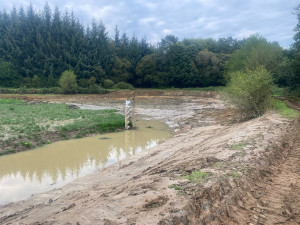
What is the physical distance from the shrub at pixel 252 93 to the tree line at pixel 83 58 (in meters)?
43.7

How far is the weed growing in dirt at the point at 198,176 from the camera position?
18.2ft

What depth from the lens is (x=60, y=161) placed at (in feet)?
36.8

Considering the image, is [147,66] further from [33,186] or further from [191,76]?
[33,186]

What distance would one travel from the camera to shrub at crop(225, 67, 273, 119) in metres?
18.2

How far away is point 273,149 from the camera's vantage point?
8.62 m

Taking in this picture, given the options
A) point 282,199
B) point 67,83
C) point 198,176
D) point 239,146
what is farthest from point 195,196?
point 67,83

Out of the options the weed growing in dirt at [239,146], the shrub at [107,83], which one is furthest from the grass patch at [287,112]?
the shrub at [107,83]

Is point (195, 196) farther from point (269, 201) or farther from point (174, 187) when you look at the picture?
point (269, 201)

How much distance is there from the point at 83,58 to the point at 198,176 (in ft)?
225

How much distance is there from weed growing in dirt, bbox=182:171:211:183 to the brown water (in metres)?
5.06

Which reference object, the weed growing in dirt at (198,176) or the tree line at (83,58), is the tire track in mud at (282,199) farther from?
the tree line at (83,58)

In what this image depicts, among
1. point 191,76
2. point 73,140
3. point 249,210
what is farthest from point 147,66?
point 249,210

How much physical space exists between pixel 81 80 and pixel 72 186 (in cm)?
5908

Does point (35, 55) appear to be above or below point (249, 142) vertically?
above
